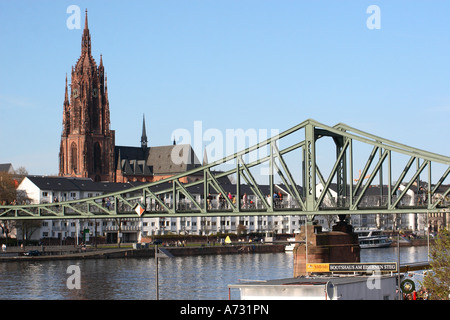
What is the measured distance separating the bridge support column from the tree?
16048 millimetres

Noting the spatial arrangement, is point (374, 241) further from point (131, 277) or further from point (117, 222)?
point (131, 277)

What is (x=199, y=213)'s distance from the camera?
2739 inches

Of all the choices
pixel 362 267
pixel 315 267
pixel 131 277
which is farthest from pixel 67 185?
pixel 362 267

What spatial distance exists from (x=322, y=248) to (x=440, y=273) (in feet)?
62.5

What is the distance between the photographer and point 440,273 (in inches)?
1732

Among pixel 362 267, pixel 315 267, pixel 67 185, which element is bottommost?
pixel 315 267

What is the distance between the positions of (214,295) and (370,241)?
99.0 metres

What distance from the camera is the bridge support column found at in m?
62.0

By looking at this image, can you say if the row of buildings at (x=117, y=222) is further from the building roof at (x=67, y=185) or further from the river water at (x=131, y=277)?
the river water at (x=131, y=277)

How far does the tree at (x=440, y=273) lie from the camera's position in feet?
143

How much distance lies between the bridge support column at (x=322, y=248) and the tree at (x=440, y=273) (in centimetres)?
1605

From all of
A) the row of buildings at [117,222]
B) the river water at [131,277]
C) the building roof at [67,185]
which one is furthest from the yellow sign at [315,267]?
the building roof at [67,185]

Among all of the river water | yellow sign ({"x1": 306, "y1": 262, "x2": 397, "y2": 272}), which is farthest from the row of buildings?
yellow sign ({"x1": 306, "y1": 262, "x2": 397, "y2": 272})
